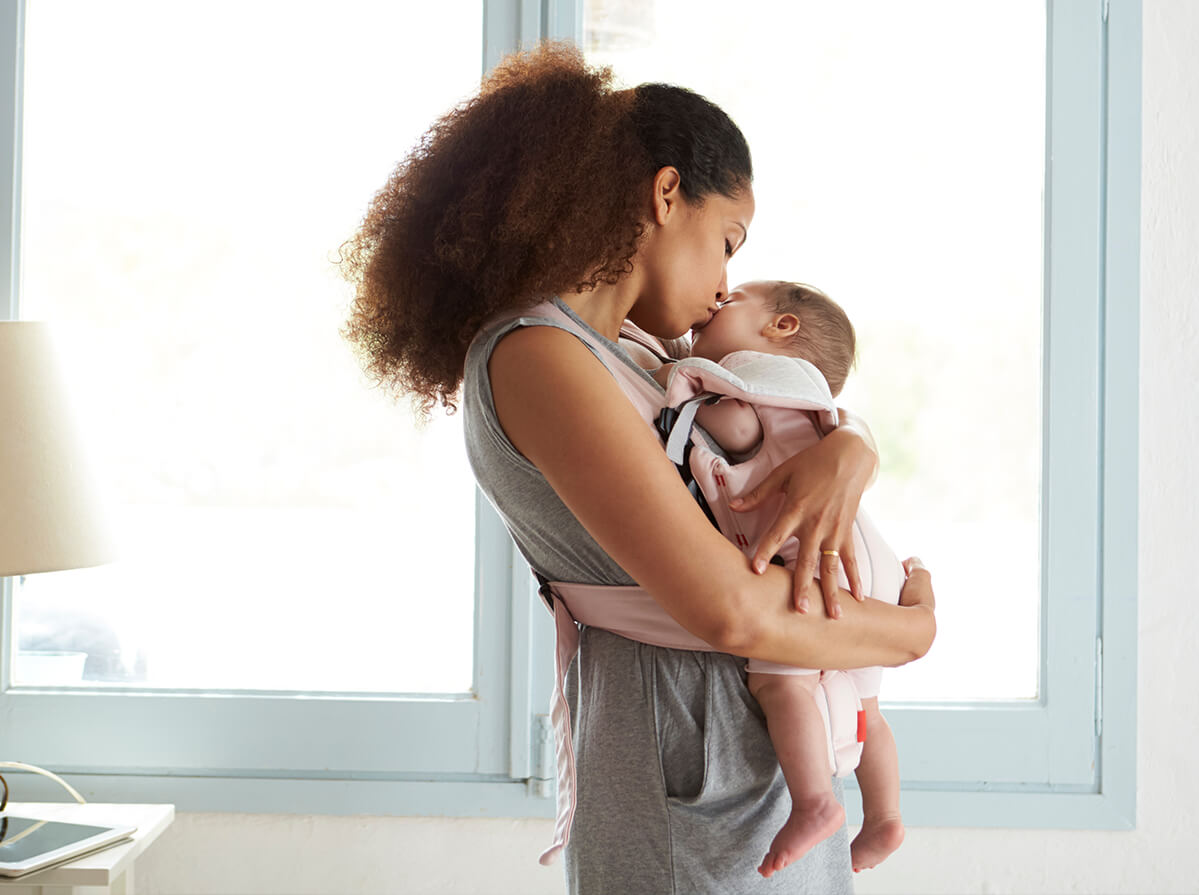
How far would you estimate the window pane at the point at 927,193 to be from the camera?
6.23ft

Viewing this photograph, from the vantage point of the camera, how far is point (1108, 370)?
182 centimetres

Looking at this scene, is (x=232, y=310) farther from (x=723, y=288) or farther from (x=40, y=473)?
(x=723, y=288)

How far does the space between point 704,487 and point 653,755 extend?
0.27 meters

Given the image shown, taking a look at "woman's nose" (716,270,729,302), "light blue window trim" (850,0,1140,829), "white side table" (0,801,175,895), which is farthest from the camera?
"light blue window trim" (850,0,1140,829)

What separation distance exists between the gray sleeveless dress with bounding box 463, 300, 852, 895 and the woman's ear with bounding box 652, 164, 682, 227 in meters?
0.14

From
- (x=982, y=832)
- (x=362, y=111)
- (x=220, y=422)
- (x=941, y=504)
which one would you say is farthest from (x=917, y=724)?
(x=362, y=111)

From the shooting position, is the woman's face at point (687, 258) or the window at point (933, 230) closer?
the woman's face at point (687, 258)

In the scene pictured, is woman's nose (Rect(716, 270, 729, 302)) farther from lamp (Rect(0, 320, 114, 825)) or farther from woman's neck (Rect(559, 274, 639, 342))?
lamp (Rect(0, 320, 114, 825))

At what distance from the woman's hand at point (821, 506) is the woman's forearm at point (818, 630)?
0.04ft

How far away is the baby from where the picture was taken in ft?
2.92

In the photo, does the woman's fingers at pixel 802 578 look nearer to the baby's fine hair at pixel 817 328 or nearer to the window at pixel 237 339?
the baby's fine hair at pixel 817 328

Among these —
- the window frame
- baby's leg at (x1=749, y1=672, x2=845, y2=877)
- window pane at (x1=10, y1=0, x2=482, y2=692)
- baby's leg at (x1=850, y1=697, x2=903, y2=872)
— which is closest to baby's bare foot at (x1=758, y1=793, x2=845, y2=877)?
baby's leg at (x1=749, y1=672, x2=845, y2=877)

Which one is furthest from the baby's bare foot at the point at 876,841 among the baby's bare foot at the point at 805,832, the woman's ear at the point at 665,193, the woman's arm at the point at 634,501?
the woman's ear at the point at 665,193

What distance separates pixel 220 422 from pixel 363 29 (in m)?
0.85
